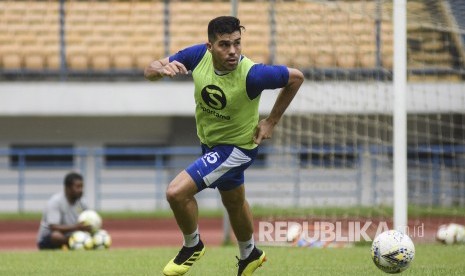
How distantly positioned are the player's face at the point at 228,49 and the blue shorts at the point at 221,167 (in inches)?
26.4

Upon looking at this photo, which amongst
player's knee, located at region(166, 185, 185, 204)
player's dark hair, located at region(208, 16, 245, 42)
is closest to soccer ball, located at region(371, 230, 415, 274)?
player's knee, located at region(166, 185, 185, 204)

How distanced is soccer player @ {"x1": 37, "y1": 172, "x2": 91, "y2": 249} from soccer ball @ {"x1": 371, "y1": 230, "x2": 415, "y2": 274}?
670 centimetres

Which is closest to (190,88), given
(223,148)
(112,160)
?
(112,160)

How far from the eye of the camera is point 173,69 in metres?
7.66

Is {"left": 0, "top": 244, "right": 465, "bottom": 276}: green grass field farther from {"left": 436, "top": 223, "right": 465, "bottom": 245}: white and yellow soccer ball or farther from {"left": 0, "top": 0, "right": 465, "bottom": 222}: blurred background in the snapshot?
{"left": 0, "top": 0, "right": 465, "bottom": 222}: blurred background

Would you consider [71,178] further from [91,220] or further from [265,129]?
[265,129]

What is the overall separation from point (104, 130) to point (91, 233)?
8.07m

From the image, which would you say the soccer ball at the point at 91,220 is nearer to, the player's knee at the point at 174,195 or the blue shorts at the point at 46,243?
the blue shorts at the point at 46,243

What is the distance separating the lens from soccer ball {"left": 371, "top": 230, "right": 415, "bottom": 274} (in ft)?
26.4

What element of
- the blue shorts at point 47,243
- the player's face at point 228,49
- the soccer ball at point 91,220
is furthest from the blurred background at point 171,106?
the player's face at point 228,49

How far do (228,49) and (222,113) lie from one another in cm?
51

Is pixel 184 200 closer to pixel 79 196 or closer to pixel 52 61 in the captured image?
pixel 79 196

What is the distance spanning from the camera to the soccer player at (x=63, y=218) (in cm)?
1413

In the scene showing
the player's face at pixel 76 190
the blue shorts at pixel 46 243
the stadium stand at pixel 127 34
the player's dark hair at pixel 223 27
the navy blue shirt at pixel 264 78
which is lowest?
the blue shorts at pixel 46 243
